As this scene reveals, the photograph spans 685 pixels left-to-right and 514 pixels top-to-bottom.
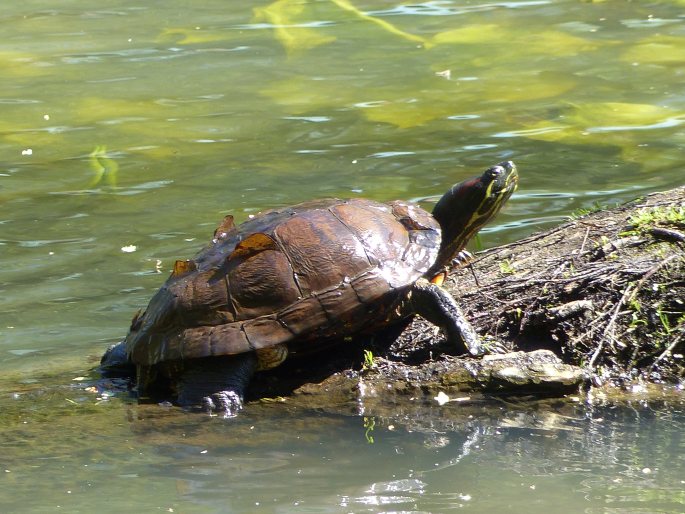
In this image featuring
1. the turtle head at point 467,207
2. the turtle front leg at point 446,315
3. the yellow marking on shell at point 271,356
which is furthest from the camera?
the turtle head at point 467,207

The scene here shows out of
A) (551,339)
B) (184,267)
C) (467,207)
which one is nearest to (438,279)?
(467,207)

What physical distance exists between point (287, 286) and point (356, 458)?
101cm

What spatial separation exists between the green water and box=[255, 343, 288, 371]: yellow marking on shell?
0.25 meters

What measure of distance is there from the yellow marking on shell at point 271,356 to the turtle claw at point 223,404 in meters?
0.23

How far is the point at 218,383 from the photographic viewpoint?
200 inches

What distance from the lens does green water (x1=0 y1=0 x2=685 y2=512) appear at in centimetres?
419

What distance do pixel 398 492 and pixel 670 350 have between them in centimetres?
160

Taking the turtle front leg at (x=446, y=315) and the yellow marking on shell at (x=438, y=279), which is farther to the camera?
the yellow marking on shell at (x=438, y=279)

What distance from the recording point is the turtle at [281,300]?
16.5 ft

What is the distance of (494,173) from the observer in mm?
5793

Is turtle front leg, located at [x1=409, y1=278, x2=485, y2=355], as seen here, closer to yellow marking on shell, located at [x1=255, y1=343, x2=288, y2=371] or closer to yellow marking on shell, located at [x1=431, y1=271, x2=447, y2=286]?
yellow marking on shell, located at [x1=431, y1=271, x2=447, y2=286]

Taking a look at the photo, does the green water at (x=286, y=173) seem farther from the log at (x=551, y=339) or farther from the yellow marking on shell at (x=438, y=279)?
the yellow marking on shell at (x=438, y=279)

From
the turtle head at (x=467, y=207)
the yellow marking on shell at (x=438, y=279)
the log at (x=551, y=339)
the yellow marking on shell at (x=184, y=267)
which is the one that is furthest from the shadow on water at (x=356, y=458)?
the turtle head at (x=467, y=207)

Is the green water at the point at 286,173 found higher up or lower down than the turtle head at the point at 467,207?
lower down
